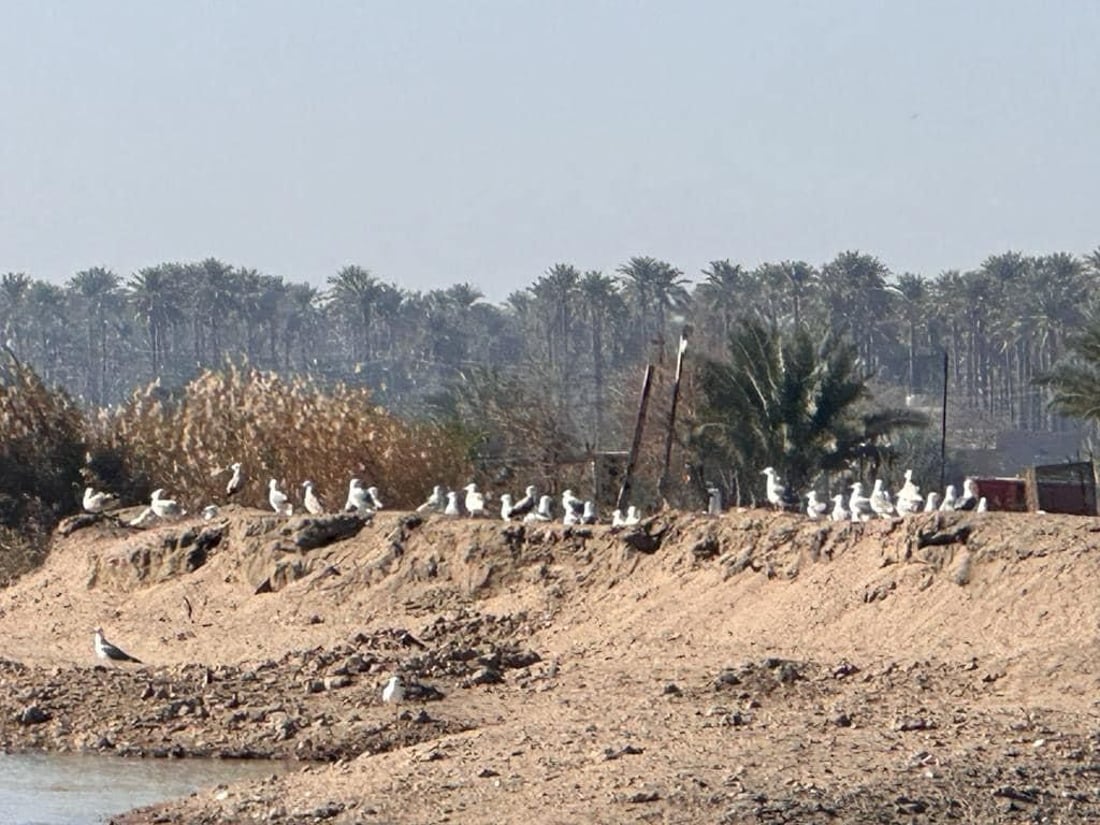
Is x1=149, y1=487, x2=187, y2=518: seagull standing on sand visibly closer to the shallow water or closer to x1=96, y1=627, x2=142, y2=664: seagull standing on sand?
x1=96, y1=627, x2=142, y2=664: seagull standing on sand

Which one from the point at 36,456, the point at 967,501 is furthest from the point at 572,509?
the point at 36,456

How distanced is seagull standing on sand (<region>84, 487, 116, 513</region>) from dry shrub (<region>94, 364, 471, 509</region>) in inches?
63.4

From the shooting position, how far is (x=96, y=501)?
34219 mm

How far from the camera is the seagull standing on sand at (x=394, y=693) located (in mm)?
19719

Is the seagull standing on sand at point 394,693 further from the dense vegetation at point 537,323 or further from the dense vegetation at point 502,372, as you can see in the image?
the dense vegetation at point 537,323

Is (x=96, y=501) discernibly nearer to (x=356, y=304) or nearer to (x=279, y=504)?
(x=279, y=504)

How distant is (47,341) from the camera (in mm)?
125625

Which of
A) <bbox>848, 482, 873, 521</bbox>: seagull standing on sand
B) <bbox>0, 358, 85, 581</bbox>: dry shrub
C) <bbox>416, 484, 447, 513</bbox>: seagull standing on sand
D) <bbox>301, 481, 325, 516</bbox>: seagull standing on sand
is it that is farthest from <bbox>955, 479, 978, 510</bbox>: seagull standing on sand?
<bbox>0, 358, 85, 581</bbox>: dry shrub

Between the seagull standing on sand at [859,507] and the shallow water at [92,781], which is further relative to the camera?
the seagull standing on sand at [859,507]

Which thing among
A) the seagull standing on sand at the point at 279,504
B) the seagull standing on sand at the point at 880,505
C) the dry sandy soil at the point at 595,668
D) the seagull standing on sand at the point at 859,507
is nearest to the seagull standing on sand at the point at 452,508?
the dry sandy soil at the point at 595,668

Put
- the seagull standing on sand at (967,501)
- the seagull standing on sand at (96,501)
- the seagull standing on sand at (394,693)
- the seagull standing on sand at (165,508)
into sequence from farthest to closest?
the seagull standing on sand at (96,501) < the seagull standing on sand at (165,508) < the seagull standing on sand at (967,501) < the seagull standing on sand at (394,693)

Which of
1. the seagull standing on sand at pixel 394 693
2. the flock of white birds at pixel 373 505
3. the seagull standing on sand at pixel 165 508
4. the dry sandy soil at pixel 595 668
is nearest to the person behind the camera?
the dry sandy soil at pixel 595 668

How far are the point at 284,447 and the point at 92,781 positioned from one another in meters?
18.7

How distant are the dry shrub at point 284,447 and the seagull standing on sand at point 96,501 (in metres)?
1.61
